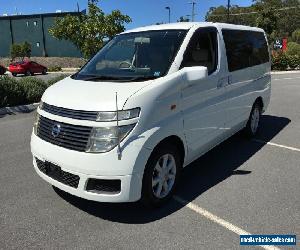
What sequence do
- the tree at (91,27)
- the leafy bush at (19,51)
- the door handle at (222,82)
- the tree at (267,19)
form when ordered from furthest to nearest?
the leafy bush at (19,51)
the tree at (267,19)
the tree at (91,27)
the door handle at (222,82)

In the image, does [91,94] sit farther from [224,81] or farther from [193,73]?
[224,81]

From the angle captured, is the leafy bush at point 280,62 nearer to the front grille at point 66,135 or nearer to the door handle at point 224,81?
the door handle at point 224,81

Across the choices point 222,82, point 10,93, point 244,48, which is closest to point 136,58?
point 222,82

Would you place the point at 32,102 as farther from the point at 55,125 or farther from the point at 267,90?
the point at 55,125

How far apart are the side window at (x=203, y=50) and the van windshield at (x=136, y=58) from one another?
164mm

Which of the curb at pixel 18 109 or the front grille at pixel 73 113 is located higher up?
the front grille at pixel 73 113

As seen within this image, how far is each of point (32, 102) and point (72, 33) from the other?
20.6 ft

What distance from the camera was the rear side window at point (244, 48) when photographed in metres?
5.87

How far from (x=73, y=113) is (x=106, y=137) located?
0.48 meters

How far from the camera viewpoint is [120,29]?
56.5ft

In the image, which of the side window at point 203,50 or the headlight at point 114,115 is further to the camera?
the side window at point 203,50

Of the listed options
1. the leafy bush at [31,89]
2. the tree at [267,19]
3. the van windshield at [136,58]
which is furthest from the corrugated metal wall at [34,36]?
the van windshield at [136,58]

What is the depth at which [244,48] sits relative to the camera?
21.4 ft

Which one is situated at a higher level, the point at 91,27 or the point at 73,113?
the point at 91,27
